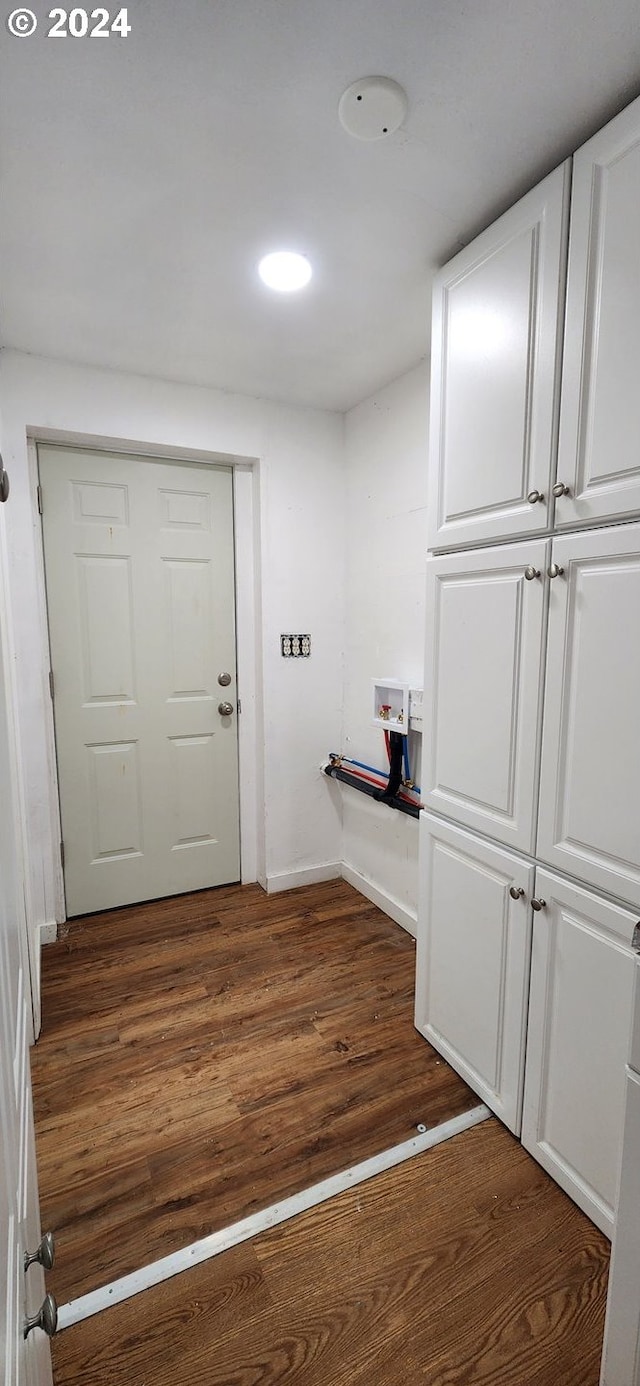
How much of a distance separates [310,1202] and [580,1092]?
26.9 inches

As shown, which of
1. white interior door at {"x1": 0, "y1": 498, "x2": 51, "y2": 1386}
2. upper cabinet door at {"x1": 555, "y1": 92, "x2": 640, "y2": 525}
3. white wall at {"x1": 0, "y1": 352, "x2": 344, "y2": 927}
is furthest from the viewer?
white wall at {"x1": 0, "y1": 352, "x2": 344, "y2": 927}

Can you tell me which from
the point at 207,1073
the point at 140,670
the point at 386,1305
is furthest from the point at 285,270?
the point at 386,1305

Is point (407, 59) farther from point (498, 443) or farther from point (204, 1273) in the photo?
point (204, 1273)

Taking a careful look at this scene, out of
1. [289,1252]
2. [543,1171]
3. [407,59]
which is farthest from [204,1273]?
[407,59]

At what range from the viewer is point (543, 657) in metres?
1.33

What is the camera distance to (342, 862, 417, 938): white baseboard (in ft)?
8.15

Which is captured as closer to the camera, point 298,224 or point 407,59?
point 407,59

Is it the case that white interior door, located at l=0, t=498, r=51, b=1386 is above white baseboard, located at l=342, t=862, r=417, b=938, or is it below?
above

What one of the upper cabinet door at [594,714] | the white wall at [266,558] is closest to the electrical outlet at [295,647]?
the white wall at [266,558]

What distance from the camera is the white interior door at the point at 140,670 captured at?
2.47 metres

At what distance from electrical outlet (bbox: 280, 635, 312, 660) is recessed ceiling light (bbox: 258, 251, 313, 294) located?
1.44 metres

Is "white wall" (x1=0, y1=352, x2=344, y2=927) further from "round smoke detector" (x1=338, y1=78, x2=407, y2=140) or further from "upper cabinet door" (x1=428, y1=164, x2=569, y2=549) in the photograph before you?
"round smoke detector" (x1=338, y1=78, x2=407, y2=140)

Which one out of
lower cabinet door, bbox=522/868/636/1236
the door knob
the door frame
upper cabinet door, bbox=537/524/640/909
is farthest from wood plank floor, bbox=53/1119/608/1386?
the door frame

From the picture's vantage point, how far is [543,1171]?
141cm
